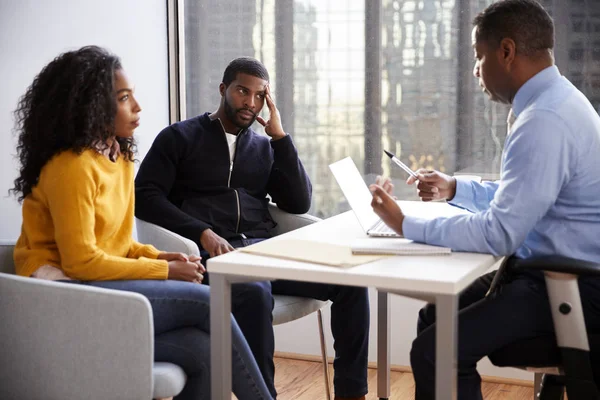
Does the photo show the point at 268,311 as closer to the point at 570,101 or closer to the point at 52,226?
the point at 52,226

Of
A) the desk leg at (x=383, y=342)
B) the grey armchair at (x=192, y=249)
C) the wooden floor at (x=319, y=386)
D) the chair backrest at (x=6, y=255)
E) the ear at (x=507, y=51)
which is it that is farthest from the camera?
the wooden floor at (x=319, y=386)

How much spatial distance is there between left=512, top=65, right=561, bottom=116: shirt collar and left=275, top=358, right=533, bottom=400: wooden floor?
1.43 m

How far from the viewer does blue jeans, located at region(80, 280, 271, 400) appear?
200 centimetres

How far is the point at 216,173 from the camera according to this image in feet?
9.28

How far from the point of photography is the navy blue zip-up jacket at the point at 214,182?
2727 mm

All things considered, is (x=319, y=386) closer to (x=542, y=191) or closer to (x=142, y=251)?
(x=142, y=251)

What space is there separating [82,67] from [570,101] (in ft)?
3.96

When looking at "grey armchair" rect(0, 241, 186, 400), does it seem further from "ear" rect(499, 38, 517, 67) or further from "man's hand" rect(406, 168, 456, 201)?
"ear" rect(499, 38, 517, 67)

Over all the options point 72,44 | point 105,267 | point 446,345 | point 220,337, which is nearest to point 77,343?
point 105,267

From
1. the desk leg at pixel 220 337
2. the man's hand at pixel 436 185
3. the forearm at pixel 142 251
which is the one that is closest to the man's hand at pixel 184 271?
the forearm at pixel 142 251

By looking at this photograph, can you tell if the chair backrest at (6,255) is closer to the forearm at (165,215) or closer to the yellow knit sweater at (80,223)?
the yellow knit sweater at (80,223)

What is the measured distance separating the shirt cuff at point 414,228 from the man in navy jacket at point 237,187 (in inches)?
27.8

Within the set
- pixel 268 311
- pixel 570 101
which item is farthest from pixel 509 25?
pixel 268 311

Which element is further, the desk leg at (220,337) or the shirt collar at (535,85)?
the shirt collar at (535,85)
